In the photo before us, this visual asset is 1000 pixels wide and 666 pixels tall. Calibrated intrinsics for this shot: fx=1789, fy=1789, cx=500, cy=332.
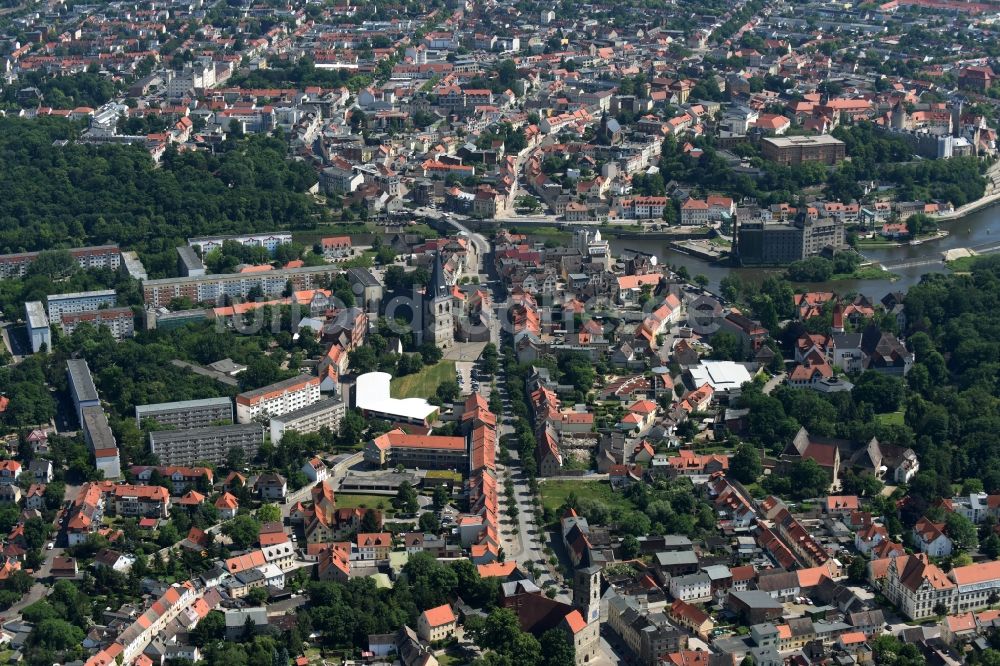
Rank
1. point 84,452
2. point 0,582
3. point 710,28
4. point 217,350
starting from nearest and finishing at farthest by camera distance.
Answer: point 0,582
point 84,452
point 217,350
point 710,28

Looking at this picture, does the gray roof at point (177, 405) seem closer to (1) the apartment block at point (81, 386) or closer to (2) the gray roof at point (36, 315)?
(1) the apartment block at point (81, 386)

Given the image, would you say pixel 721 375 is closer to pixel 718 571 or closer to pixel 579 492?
pixel 579 492

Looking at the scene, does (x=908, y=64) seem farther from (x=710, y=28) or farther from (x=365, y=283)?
(x=365, y=283)

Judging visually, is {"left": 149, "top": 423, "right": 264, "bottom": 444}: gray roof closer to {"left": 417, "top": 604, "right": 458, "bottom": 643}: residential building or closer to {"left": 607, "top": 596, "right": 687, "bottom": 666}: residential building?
{"left": 417, "top": 604, "right": 458, "bottom": 643}: residential building

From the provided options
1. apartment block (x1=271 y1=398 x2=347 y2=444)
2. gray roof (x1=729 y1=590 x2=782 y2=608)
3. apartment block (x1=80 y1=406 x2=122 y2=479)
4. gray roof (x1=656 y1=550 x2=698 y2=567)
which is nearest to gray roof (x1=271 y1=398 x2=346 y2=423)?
apartment block (x1=271 y1=398 x2=347 y2=444)

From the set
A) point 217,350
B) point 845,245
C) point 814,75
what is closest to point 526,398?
point 217,350

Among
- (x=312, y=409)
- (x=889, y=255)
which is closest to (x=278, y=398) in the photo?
(x=312, y=409)

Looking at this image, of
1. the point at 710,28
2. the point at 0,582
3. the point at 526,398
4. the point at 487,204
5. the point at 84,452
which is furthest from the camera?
the point at 710,28
